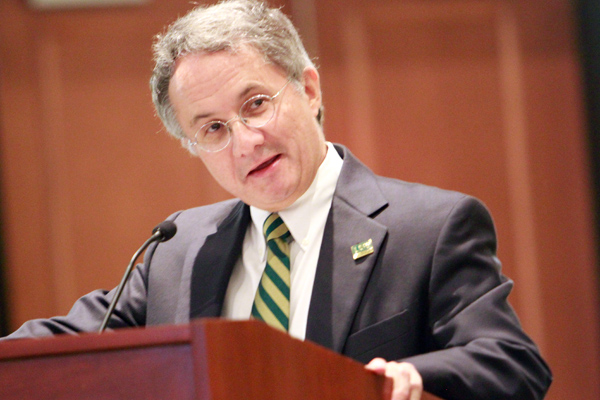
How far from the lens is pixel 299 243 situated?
1.70 m

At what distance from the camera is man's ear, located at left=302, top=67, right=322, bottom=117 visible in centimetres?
183

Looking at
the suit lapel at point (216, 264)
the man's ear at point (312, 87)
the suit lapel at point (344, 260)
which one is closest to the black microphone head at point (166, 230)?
the suit lapel at point (216, 264)

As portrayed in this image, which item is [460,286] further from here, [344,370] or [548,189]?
[548,189]

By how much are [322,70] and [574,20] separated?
1272 mm

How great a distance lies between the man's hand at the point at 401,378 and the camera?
1078 millimetres

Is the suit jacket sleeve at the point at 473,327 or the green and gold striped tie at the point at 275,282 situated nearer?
the suit jacket sleeve at the point at 473,327

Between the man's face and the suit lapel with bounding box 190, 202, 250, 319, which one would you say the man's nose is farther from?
the suit lapel with bounding box 190, 202, 250, 319

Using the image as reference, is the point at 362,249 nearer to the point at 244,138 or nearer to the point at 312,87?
the point at 244,138

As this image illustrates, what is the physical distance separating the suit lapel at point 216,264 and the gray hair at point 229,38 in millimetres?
300

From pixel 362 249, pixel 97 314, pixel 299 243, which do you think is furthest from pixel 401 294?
pixel 97 314

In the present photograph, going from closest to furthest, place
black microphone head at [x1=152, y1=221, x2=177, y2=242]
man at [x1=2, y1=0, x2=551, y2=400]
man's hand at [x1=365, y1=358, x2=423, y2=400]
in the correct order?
1. man's hand at [x1=365, y1=358, x2=423, y2=400]
2. man at [x1=2, y1=0, x2=551, y2=400]
3. black microphone head at [x1=152, y1=221, x2=177, y2=242]

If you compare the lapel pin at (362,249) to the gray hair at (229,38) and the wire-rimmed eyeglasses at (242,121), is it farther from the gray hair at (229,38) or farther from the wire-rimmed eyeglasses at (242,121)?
the gray hair at (229,38)

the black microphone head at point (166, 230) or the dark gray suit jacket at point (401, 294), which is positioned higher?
the black microphone head at point (166, 230)

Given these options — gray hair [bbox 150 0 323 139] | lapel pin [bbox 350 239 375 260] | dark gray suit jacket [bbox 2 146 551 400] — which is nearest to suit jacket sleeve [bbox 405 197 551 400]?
dark gray suit jacket [bbox 2 146 551 400]
